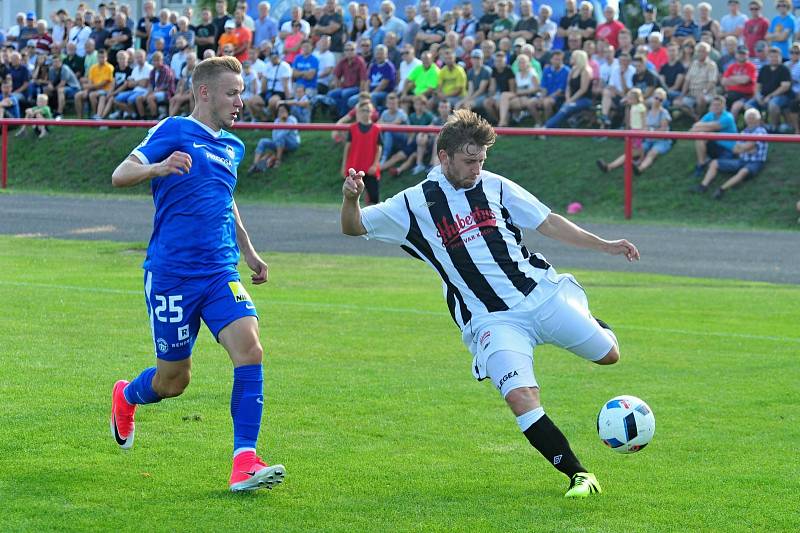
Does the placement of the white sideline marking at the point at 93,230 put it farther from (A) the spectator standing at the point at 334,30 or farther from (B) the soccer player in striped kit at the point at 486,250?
(B) the soccer player in striped kit at the point at 486,250

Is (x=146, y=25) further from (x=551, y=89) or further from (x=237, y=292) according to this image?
(x=237, y=292)

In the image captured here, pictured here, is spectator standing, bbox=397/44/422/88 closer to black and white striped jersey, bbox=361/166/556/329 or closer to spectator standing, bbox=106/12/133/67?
spectator standing, bbox=106/12/133/67

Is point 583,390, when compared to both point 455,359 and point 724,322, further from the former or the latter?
point 724,322

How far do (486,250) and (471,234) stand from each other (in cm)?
11

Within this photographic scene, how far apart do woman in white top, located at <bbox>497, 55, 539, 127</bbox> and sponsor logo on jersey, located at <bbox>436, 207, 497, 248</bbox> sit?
16251mm

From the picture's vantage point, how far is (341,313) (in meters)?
12.3

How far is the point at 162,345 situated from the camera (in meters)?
6.36

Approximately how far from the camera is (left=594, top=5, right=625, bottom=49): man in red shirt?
22.6m

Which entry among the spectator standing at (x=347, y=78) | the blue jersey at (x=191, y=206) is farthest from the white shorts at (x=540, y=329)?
the spectator standing at (x=347, y=78)

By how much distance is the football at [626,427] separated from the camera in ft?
20.8

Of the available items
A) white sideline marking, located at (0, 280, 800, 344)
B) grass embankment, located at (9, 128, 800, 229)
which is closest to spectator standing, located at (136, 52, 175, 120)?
grass embankment, located at (9, 128, 800, 229)

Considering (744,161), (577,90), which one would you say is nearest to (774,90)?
(744,161)

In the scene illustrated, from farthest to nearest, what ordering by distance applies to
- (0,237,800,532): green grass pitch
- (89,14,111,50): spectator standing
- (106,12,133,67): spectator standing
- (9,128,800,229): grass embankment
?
(89,14,111,50): spectator standing, (106,12,133,67): spectator standing, (9,128,800,229): grass embankment, (0,237,800,532): green grass pitch

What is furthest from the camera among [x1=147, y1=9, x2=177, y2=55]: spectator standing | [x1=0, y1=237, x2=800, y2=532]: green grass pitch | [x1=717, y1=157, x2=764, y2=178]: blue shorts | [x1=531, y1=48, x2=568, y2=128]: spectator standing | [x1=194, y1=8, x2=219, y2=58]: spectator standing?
[x1=147, y1=9, x2=177, y2=55]: spectator standing
